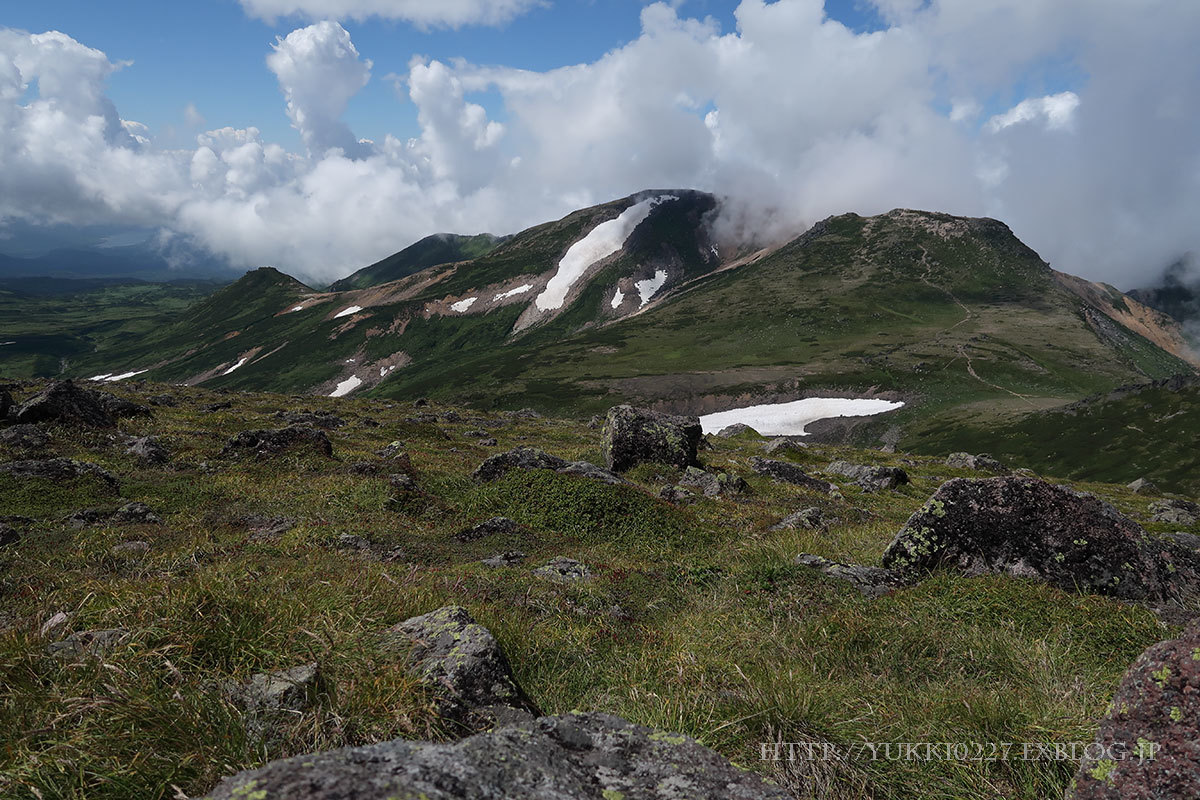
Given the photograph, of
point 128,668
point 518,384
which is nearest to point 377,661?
point 128,668

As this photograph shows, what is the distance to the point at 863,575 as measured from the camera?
10414mm

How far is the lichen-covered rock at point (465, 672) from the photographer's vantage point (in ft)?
15.6

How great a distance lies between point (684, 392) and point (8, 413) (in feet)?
474

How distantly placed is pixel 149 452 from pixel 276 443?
4369 millimetres

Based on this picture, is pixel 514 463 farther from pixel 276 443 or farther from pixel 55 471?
pixel 55 471

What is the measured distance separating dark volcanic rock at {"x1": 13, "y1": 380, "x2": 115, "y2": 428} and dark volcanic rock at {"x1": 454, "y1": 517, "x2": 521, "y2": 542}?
927 inches

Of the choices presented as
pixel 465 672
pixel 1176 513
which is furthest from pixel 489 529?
pixel 1176 513

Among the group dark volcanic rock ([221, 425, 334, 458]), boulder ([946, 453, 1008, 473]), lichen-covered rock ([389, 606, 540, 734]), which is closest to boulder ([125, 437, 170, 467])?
dark volcanic rock ([221, 425, 334, 458])

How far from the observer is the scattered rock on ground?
11352 millimetres

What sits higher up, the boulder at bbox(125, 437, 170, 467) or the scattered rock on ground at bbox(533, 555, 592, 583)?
the boulder at bbox(125, 437, 170, 467)

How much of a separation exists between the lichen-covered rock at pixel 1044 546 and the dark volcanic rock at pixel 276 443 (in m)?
21.3

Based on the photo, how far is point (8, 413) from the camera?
2666cm

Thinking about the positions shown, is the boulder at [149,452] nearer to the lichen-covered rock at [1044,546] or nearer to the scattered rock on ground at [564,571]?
the scattered rock on ground at [564,571]

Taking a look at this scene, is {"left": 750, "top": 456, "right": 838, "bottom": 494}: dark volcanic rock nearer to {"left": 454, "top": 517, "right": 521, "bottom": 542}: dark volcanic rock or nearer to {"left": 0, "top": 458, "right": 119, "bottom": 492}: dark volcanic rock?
{"left": 454, "top": 517, "right": 521, "bottom": 542}: dark volcanic rock
